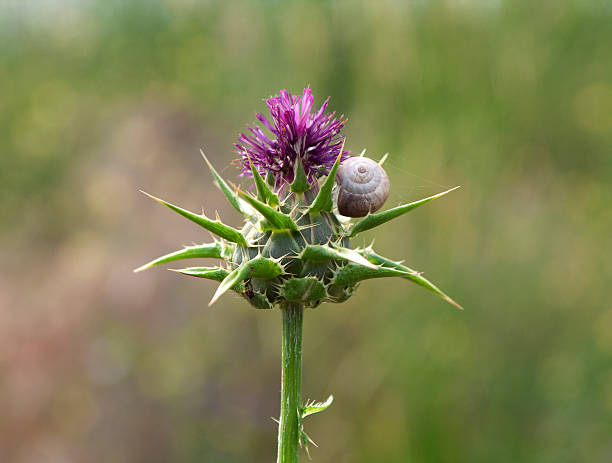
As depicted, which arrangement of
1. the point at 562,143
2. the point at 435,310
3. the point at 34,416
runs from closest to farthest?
1. the point at 435,310
2. the point at 562,143
3. the point at 34,416

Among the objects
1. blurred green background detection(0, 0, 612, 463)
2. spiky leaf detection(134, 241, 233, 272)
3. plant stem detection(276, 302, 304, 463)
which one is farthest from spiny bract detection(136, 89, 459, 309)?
blurred green background detection(0, 0, 612, 463)

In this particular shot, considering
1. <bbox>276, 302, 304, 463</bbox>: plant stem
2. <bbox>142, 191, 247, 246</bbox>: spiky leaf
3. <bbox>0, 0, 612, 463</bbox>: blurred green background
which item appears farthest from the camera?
<bbox>0, 0, 612, 463</bbox>: blurred green background

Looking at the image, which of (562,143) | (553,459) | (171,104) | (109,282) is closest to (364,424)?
(553,459)

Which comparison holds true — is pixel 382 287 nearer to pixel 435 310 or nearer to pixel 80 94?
pixel 435 310

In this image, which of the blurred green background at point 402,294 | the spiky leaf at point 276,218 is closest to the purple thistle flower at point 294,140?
the spiky leaf at point 276,218

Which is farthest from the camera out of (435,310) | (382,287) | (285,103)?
(382,287)

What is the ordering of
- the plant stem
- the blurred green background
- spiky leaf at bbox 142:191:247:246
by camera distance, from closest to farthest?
1. spiky leaf at bbox 142:191:247:246
2. the plant stem
3. the blurred green background

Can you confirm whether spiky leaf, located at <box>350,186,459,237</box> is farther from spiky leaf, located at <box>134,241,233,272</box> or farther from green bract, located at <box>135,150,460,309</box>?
spiky leaf, located at <box>134,241,233,272</box>
